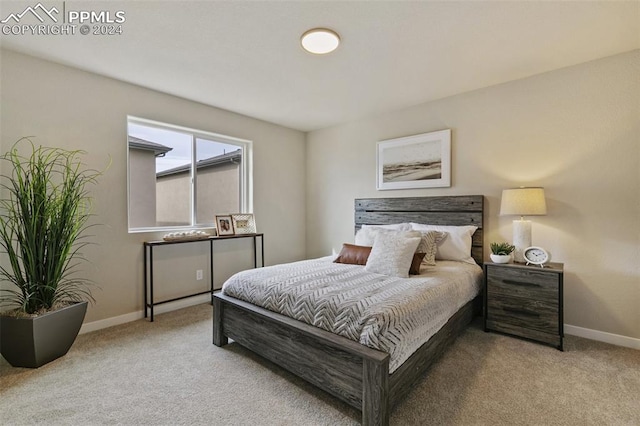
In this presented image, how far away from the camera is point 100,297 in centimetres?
279

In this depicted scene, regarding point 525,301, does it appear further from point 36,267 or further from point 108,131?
point 108,131

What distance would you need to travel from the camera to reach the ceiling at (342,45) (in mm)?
1891

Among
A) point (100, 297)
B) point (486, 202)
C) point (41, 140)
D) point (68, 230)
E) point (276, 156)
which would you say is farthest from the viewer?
point (276, 156)

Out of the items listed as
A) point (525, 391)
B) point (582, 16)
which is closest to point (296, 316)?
point (525, 391)

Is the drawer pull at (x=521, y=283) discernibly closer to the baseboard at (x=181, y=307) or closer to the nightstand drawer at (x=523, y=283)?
the nightstand drawer at (x=523, y=283)

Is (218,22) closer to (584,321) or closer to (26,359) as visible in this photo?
(26,359)

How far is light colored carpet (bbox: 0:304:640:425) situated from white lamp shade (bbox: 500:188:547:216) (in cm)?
114

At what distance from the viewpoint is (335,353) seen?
1.68m

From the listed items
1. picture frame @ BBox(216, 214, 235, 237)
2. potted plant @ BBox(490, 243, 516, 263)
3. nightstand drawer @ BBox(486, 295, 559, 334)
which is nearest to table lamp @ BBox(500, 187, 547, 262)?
potted plant @ BBox(490, 243, 516, 263)

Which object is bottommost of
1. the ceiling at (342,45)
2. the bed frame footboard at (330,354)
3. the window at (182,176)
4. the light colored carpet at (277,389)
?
the light colored carpet at (277,389)

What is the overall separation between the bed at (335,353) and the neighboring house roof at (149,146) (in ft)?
6.48

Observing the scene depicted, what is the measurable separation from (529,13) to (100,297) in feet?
13.9

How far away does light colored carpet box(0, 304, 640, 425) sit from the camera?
160 centimetres

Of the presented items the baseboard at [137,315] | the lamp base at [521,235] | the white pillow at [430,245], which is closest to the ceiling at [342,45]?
the lamp base at [521,235]
